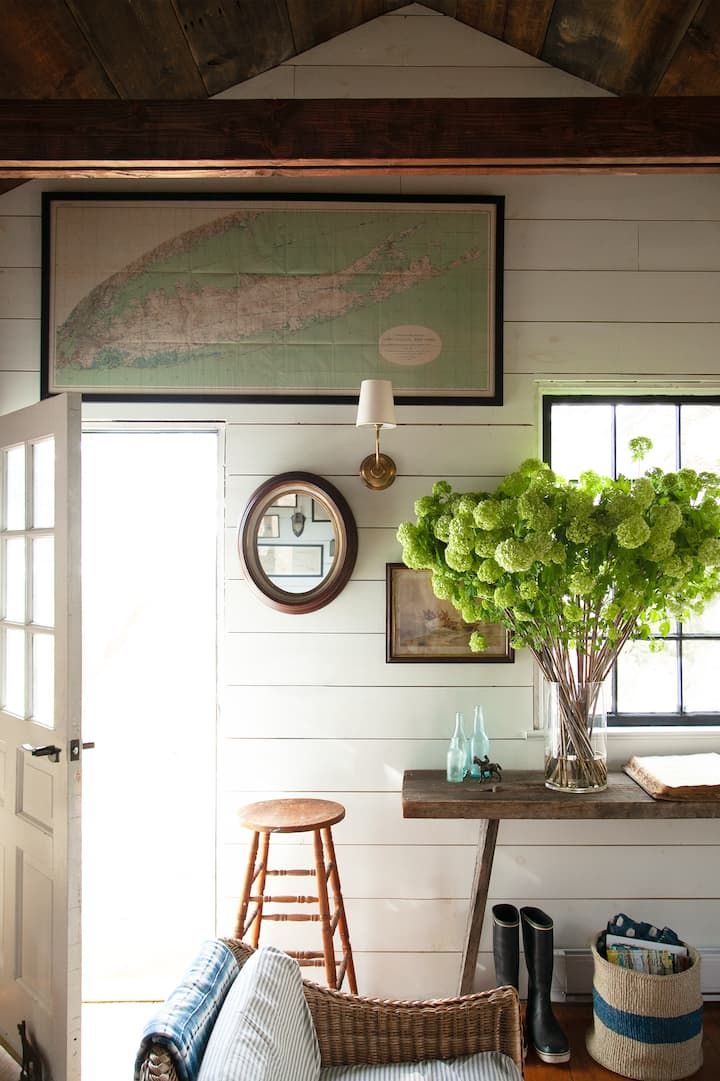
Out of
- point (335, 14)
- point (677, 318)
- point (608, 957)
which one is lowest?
point (608, 957)

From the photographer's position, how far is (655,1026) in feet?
8.98

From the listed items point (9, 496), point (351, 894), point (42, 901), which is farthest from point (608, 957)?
point (9, 496)

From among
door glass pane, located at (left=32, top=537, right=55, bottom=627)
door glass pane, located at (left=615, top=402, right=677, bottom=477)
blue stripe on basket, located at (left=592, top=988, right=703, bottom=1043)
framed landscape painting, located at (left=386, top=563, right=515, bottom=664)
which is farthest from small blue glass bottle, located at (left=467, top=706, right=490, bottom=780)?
door glass pane, located at (left=32, top=537, right=55, bottom=627)

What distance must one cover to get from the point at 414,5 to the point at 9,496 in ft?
7.50

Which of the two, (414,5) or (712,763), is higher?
(414,5)

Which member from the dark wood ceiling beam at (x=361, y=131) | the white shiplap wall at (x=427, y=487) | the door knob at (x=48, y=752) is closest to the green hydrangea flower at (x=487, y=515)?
the white shiplap wall at (x=427, y=487)

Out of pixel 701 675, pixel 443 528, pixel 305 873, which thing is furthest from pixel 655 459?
pixel 305 873

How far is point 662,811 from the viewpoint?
272cm

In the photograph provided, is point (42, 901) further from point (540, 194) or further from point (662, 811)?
point (540, 194)

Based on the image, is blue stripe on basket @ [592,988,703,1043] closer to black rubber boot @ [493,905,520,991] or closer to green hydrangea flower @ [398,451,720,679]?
black rubber boot @ [493,905,520,991]

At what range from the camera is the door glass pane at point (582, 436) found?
10.9 ft

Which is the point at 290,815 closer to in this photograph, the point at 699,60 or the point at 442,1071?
the point at 442,1071

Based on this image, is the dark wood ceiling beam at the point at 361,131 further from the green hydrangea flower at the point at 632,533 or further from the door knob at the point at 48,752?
the door knob at the point at 48,752

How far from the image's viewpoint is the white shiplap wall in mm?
3201
